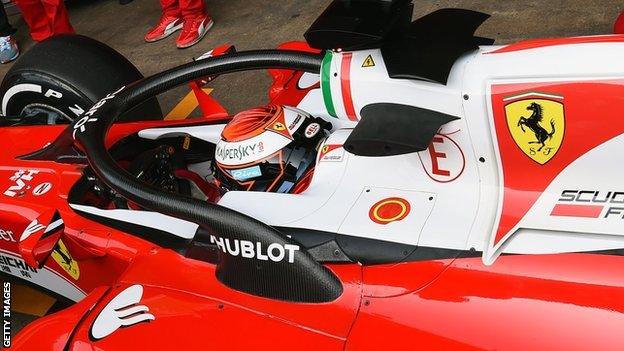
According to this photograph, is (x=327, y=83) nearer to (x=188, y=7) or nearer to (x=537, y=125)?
(x=537, y=125)

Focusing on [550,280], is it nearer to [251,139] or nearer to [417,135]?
[417,135]

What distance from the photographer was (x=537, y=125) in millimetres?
1544

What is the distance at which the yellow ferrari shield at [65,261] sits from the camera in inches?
89.2

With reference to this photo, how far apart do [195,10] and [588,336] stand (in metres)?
4.33

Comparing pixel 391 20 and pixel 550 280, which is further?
pixel 391 20

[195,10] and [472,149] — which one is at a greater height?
[472,149]

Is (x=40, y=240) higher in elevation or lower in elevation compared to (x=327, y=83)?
lower

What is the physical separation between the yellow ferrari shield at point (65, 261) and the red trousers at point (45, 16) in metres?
3.30

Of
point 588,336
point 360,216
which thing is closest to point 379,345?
point 360,216

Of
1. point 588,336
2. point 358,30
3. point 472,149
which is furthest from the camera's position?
point 358,30

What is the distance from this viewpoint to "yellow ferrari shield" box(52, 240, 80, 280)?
7.43ft

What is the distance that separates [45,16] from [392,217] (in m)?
4.50

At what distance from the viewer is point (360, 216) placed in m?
1.71

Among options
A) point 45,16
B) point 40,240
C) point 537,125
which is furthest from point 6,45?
point 537,125
